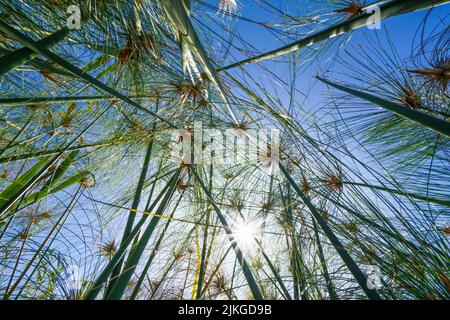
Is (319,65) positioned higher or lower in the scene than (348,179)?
higher

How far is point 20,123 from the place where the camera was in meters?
1.30

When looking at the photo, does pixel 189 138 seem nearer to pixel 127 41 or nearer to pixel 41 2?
pixel 127 41

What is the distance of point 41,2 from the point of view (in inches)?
33.4

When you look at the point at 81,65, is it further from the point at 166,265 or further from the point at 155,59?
the point at 166,265
